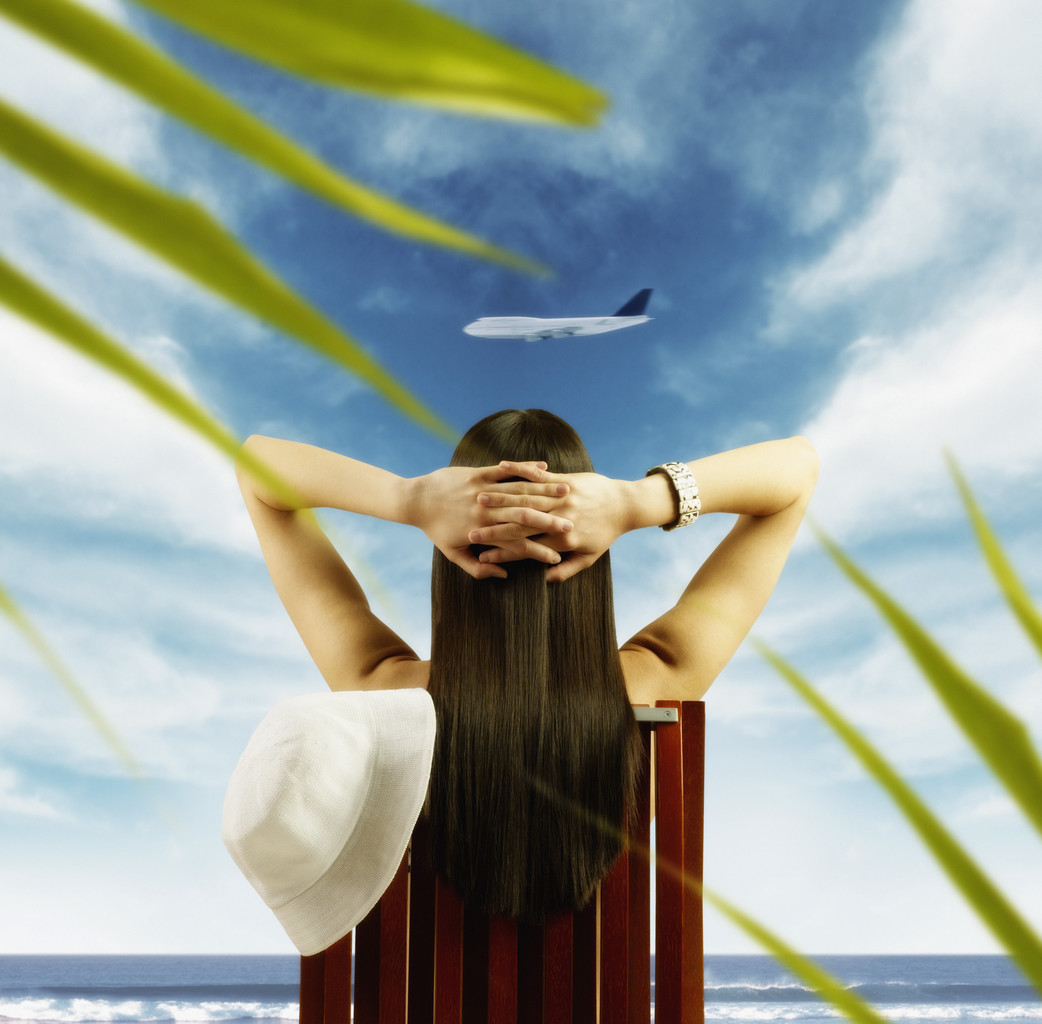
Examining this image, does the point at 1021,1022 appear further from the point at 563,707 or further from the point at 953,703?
the point at 953,703

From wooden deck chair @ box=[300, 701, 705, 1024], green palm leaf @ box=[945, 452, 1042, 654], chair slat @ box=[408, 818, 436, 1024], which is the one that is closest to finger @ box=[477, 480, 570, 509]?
wooden deck chair @ box=[300, 701, 705, 1024]

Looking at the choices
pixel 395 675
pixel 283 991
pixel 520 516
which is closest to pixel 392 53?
pixel 520 516

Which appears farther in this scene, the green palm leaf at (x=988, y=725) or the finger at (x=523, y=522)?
the finger at (x=523, y=522)

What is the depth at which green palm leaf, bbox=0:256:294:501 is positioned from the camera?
0.44ft

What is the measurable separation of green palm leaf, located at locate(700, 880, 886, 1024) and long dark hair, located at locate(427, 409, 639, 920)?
95 centimetres

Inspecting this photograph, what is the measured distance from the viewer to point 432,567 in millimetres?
1513

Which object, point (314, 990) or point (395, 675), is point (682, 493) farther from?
point (314, 990)

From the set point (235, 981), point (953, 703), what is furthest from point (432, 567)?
point (235, 981)

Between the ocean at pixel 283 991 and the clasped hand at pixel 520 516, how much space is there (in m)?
12.4

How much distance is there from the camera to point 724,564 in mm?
1756

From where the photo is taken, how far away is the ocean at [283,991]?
13.9 metres

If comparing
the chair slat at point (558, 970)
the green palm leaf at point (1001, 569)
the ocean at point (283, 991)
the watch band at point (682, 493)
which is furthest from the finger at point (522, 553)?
the ocean at point (283, 991)

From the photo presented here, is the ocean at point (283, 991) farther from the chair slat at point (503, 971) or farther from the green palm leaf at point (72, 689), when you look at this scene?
the green palm leaf at point (72, 689)

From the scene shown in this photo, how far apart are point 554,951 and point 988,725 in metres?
1.11
